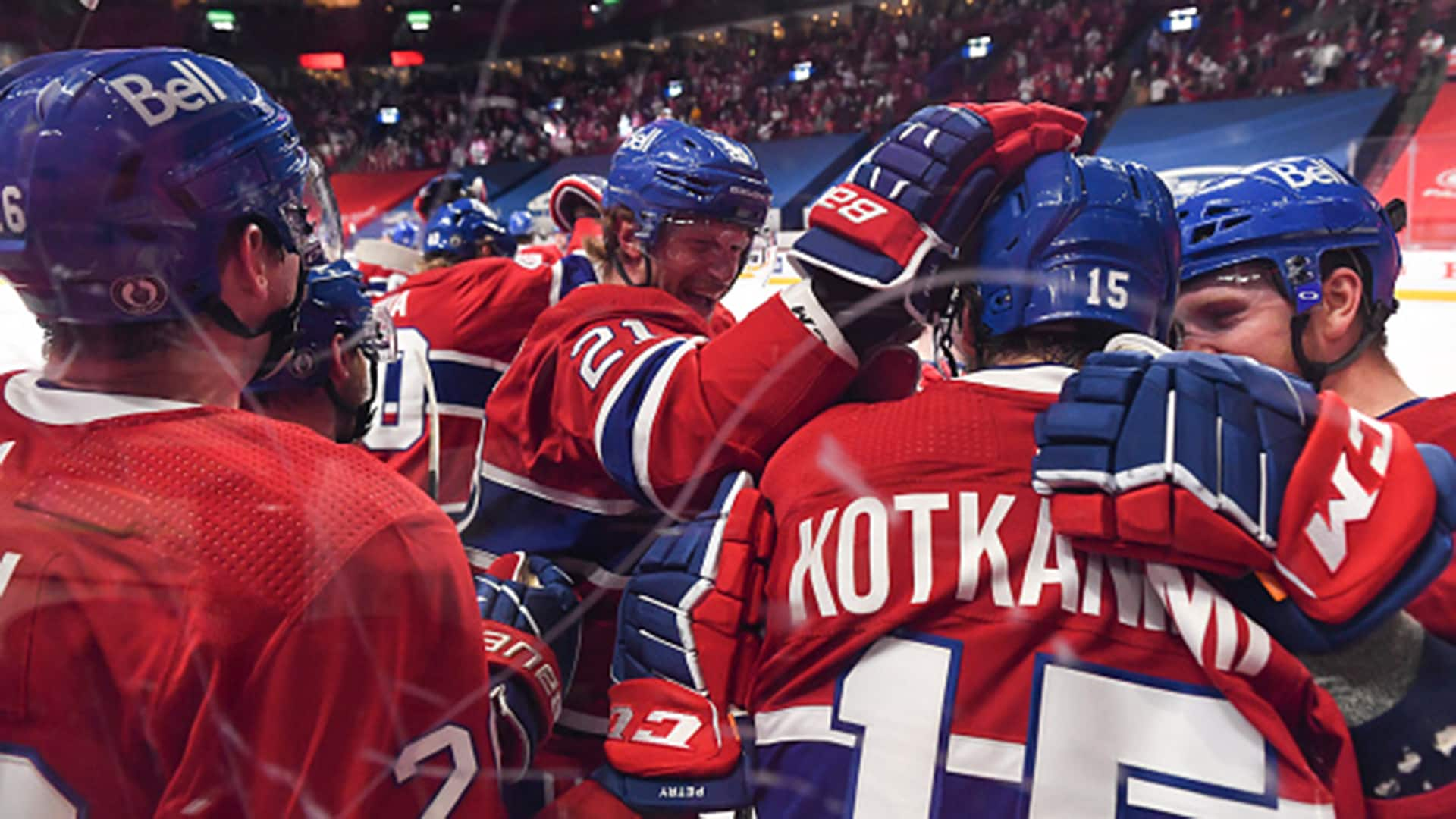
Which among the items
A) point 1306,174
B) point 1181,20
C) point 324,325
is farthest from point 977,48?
point 324,325

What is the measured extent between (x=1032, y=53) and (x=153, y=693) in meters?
4.16

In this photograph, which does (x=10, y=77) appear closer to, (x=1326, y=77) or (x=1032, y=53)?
(x=1326, y=77)

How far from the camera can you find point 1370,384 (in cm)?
153

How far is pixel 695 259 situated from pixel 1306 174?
111 cm

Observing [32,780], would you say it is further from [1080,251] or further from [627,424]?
[1080,251]

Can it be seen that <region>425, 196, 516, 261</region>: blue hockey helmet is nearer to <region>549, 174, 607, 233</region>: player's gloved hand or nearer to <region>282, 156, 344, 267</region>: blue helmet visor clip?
<region>549, 174, 607, 233</region>: player's gloved hand

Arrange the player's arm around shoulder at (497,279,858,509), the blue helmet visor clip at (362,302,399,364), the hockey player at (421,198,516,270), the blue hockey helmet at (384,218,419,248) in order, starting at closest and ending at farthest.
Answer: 1. the player's arm around shoulder at (497,279,858,509)
2. the blue helmet visor clip at (362,302,399,364)
3. the blue hockey helmet at (384,218,419,248)
4. the hockey player at (421,198,516,270)

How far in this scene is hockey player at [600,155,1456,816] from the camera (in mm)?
781

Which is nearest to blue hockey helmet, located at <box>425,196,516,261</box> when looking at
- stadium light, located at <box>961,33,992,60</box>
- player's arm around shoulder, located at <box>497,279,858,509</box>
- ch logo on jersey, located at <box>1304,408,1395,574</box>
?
stadium light, located at <box>961,33,992,60</box>

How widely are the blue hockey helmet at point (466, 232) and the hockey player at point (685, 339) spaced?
7.98 ft

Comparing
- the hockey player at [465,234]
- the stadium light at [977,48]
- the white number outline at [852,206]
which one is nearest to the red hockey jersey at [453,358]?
the white number outline at [852,206]

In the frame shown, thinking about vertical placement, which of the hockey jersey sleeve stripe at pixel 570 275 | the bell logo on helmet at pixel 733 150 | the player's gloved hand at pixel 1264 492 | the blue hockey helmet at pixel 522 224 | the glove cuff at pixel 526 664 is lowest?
the blue hockey helmet at pixel 522 224

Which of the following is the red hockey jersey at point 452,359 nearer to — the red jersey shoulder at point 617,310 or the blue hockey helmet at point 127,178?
the red jersey shoulder at point 617,310

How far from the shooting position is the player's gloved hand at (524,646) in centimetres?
103
